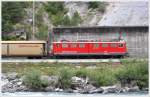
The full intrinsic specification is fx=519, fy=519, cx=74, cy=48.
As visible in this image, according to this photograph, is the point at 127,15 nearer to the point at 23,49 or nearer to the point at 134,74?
the point at 23,49

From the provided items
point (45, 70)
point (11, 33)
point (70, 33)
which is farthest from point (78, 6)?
point (45, 70)

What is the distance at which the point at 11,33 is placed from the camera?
133ft

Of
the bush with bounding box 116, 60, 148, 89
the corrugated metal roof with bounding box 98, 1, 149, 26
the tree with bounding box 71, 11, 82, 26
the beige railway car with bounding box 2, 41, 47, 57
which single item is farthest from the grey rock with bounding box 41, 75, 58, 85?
the tree with bounding box 71, 11, 82, 26

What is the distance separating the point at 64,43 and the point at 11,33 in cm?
1119

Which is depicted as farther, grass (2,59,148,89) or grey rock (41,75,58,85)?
grey rock (41,75,58,85)

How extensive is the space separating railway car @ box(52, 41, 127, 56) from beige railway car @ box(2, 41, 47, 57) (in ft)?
2.92

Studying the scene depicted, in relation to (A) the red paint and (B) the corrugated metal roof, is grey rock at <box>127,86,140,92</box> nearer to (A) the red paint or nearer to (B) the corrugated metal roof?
(A) the red paint

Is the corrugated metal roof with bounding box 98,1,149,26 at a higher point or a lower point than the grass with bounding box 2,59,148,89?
higher

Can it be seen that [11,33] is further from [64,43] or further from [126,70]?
[126,70]

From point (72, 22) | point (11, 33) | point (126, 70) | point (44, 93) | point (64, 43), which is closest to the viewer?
point (44, 93)

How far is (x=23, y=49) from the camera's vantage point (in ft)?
99.2

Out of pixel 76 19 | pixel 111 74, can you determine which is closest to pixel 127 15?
pixel 76 19

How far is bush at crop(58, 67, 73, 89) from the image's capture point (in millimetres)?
20984

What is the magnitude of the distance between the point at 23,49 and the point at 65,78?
9563mm
